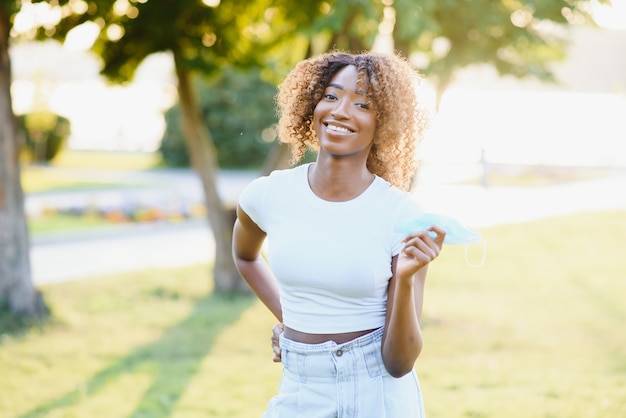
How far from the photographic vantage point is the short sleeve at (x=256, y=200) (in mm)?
2430

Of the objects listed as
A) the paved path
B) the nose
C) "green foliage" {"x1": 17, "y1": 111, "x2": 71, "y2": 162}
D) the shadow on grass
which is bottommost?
the paved path

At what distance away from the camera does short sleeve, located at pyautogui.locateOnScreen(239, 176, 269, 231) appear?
243 cm

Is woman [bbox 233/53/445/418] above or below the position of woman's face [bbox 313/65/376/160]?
below

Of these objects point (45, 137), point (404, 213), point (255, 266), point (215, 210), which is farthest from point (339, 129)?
point (45, 137)

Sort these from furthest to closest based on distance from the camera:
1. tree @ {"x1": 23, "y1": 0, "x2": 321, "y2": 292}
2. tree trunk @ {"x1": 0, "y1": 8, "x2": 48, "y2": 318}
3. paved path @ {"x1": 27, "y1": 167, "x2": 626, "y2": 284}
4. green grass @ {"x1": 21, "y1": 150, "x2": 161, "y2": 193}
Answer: green grass @ {"x1": 21, "y1": 150, "x2": 161, "y2": 193} < paved path @ {"x1": 27, "y1": 167, "x2": 626, "y2": 284} < tree @ {"x1": 23, "y1": 0, "x2": 321, "y2": 292} < tree trunk @ {"x1": 0, "y1": 8, "x2": 48, "y2": 318}

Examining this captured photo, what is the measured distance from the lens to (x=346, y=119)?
7.62ft

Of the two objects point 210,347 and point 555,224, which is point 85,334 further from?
point 555,224

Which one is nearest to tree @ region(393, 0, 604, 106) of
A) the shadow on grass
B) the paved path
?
the paved path

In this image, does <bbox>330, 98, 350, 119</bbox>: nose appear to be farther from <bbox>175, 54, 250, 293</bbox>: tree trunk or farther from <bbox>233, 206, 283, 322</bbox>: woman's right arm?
<bbox>175, 54, 250, 293</bbox>: tree trunk

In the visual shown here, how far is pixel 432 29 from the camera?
5738 millimetres

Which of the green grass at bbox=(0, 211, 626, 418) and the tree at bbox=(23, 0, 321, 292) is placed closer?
the green grass at bbox=(0, 211, 626, 418)

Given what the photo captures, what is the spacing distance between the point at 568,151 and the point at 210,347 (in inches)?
825

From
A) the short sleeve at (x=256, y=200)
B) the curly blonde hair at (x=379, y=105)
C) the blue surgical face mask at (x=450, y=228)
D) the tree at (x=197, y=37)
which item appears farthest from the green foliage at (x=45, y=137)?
the blue surgical face mask at (x=450, y=228)

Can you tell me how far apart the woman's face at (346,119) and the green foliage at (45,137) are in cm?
1906
